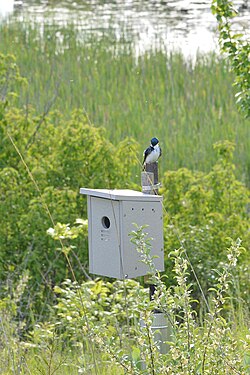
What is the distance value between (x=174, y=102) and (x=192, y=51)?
2519 millimetres

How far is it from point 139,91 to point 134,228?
7.86 metres

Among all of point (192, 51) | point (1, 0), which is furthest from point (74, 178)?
point (1, 0)

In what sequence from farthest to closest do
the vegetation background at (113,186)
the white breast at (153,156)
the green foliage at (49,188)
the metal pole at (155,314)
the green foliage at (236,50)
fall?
the green foliage at (49,188), the green foliage at (236,50), the white breast at (153,156), the metal pole at (155,314), the vegetation background at (113,186)

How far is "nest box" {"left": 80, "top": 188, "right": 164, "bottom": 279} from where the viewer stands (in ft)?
11.9

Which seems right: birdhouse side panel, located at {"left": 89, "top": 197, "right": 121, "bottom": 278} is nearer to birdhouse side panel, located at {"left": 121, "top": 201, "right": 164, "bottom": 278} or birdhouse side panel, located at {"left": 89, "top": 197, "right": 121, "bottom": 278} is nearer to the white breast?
birdhouse side panel, located at {"left": 121, "top": 201, "right": 164, "bottom": 278}

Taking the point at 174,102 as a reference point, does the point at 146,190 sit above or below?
above

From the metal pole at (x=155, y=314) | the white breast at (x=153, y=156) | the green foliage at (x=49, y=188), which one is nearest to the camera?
the metal pole at (x=155, y=314)

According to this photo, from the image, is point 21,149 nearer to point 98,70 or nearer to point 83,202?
point 83,202

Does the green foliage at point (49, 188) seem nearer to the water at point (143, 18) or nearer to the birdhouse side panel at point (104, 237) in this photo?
the birdhouse side panel at point (104, 237)

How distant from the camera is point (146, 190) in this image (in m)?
3.75

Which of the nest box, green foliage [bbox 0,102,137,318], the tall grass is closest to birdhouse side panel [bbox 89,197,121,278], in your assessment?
the nest box

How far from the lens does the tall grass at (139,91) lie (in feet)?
32.3

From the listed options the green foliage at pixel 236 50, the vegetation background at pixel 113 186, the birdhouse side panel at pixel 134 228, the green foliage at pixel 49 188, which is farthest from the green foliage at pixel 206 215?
the birdhouse side panel at pixel 134 228

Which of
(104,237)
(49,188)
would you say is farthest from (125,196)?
(49,188)
